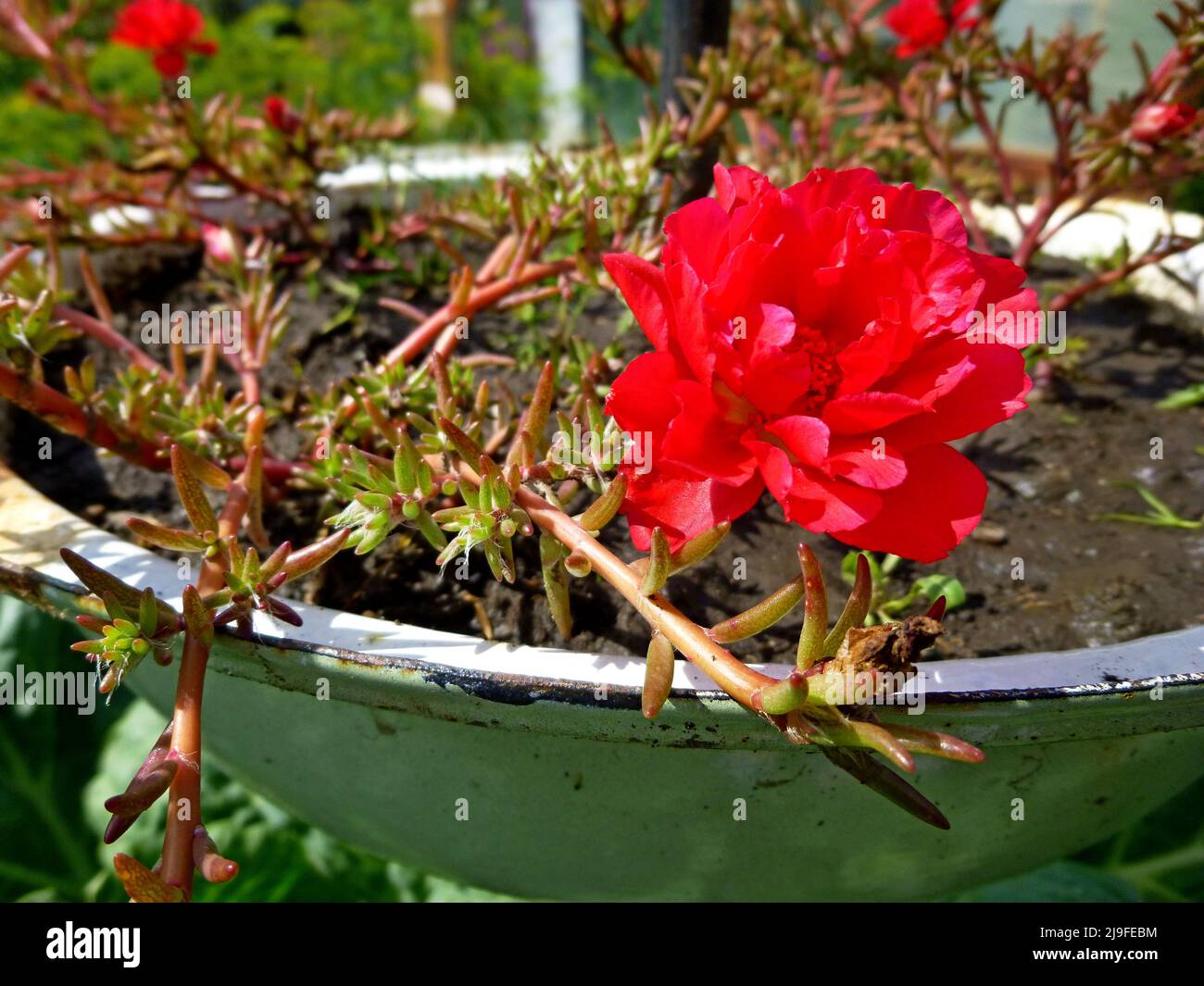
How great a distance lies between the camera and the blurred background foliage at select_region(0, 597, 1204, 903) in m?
1.02

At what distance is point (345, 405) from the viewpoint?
28.6 inches

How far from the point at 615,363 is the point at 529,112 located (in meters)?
2.80

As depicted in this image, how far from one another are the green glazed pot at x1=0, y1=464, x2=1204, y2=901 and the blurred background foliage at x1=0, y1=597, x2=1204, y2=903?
36 centimetres

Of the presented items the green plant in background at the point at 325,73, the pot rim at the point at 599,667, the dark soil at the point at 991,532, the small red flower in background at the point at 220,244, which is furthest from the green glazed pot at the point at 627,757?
the green plant in background at the point at 325,73

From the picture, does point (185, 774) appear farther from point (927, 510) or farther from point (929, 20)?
point (929, 20)

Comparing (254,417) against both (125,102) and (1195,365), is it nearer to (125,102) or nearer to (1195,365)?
(125,102)

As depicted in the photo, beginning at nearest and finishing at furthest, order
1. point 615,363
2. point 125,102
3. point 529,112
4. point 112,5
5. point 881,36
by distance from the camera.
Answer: point 615,363 < point 125,102 < point 881,36 < point 529,112 < point 112,5

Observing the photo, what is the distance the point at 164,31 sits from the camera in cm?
129

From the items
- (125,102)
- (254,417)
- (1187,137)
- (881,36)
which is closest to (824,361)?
(254,417)

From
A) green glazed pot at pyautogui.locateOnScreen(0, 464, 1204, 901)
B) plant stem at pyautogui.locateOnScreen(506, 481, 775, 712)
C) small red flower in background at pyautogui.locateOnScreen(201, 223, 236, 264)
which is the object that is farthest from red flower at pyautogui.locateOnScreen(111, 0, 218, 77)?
plant stem at pyautogui.locateOnScreen(506, 481, 775, 712)

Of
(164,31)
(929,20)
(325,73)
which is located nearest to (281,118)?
(164,31)

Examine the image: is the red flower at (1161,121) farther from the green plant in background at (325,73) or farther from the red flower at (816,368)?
the green plant in background at (325,73)

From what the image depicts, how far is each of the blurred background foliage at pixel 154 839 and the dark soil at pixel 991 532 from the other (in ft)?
1.26
